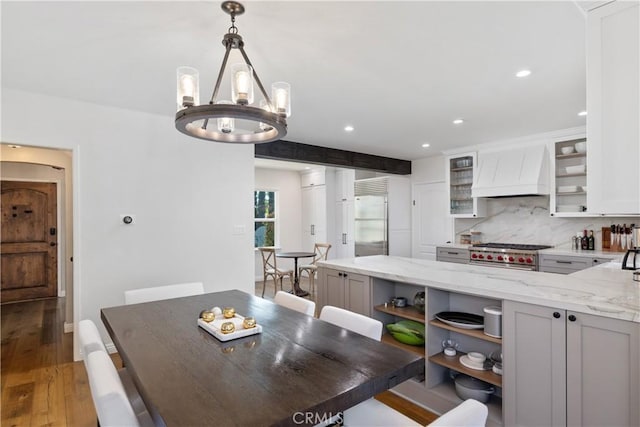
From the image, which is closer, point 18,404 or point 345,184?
point 18,404

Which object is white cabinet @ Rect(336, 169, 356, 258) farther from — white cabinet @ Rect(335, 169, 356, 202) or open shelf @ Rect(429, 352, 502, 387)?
open shelf @ Rect(429, 352, 502, 387)

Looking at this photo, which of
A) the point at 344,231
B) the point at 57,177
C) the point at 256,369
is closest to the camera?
the point at 256,369

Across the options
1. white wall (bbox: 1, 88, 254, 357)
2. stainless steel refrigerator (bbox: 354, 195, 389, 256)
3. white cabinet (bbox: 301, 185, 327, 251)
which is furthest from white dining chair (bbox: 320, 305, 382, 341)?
white cabinet (bbox: 301, 185, 327, 251)

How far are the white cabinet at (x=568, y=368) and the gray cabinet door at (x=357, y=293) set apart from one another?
1070 millimetres

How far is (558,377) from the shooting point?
1670mm

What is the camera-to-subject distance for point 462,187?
5328 mm

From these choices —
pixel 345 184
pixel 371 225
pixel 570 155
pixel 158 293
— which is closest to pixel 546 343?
pixel 158 293

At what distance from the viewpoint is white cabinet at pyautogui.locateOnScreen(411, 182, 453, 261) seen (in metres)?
5.62

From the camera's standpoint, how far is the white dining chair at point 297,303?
2.15 m

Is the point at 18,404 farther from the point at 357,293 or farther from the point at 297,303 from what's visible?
the point at 357,293

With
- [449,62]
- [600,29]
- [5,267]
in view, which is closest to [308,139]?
[449,62]

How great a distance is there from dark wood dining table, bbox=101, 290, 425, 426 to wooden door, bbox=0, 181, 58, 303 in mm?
5040

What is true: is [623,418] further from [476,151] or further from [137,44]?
[476,151]

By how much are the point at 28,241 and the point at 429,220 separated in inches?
267
